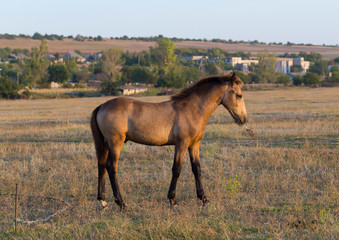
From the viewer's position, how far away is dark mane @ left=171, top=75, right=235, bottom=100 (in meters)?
8.78

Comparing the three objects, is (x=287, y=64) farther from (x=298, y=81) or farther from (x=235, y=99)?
(x=235, y=99)

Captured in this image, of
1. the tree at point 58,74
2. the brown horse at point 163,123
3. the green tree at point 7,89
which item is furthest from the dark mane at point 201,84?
the tree at point 58,74

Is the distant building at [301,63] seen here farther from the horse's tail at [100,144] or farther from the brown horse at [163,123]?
the horse's tail at [100,144]

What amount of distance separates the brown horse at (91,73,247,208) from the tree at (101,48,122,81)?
99.8 metres

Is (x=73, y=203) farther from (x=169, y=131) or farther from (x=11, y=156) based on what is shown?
(x=11, y=156)

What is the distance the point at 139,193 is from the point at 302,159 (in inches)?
195

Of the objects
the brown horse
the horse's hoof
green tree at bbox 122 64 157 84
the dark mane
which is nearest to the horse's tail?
the brown horse

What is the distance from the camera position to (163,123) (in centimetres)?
840

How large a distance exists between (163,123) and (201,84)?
3.81 ft

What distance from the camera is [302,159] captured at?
12203 millimetres

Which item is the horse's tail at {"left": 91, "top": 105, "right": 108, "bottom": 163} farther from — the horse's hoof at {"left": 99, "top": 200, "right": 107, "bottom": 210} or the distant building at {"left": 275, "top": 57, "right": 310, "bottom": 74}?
the distant building at {"left": 275, "top": 57, "right": 310, "bottom": 74}

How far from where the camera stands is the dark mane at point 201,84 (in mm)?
8781

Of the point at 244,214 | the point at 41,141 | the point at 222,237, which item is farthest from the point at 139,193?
the point at 41,141

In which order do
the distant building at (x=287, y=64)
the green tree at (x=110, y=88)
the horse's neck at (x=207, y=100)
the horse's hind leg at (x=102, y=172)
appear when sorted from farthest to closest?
the distant building at (x=287, y=64), the green tree at (x=110, y=88), the horse's neck at (x=207, y=100), the horse's hind leg at (x=102, y=172)
